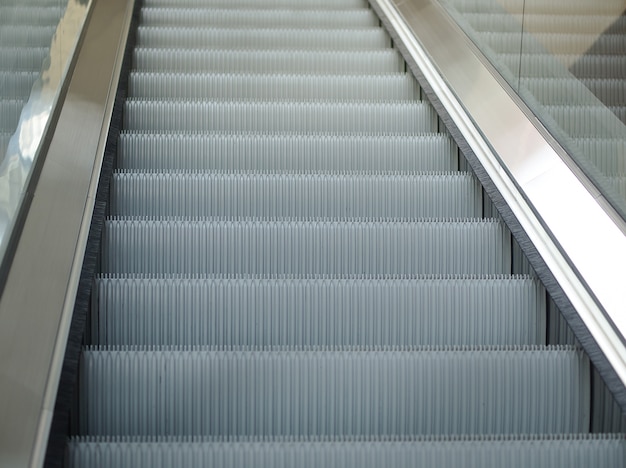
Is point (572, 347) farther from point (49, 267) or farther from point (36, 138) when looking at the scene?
point (36, 138)

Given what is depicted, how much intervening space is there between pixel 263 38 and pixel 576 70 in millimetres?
2842

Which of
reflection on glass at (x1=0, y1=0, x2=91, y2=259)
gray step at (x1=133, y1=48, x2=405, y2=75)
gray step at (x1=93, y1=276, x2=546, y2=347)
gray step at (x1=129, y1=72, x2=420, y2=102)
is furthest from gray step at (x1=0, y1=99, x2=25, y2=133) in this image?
gray step at (x1=133, y1=48, x2=405, y2=75)

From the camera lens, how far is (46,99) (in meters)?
3.71

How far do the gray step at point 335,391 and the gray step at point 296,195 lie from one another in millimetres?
1153

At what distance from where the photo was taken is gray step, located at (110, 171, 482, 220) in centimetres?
414

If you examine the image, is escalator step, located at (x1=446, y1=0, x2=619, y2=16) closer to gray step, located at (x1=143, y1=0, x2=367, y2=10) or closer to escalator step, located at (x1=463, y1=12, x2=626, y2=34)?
escalator step, located at (x1=463, y1=12, x2=626, y2=34)

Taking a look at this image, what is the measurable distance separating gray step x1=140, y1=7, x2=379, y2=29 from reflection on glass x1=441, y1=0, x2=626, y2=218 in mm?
1986

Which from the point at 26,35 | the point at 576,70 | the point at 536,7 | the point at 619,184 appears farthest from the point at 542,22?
the point at 26,35

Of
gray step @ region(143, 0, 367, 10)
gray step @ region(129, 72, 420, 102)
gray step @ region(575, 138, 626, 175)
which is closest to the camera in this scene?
gray step @ region(575, 138, 626, 175)

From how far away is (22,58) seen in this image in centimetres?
340

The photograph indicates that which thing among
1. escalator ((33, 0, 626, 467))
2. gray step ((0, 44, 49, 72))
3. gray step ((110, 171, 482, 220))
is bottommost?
escalator ((33, 0, 626, 467))

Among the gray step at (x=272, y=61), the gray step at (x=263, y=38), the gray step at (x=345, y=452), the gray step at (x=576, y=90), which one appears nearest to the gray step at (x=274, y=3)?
the gray step at (x=263, y=38)

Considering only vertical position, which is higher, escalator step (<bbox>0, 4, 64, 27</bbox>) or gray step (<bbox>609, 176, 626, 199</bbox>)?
escalator step (<bbox>0, 4, 64, 27</bbox>)

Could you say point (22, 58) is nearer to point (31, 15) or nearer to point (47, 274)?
point (31, 15)
